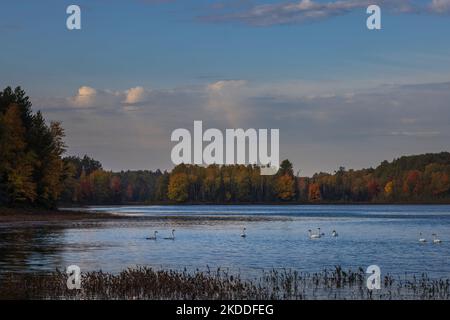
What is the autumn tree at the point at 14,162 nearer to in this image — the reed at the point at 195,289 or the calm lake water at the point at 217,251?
the calm lake water at the point at 217,251

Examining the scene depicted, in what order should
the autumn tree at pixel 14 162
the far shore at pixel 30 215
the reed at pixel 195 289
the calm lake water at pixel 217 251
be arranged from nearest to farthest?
the reed at pixel 195 289 → the calm lake water at pixel 217 251 → the far shore at pixel 30 215 → the autumn tree at pixel 14 162

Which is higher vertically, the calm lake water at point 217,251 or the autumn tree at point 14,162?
the autumn tree at point 14,162

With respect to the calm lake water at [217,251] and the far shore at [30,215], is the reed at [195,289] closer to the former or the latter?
the calm lake water at [217,251]

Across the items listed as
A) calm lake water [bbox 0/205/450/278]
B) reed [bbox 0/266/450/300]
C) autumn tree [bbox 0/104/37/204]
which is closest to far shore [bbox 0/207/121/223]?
autumn tree [bbox 0/104/37/204]

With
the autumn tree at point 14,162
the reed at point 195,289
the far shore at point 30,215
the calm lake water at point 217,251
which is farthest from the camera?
the autumn tree at point 14,162

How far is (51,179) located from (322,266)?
7545 centimetres

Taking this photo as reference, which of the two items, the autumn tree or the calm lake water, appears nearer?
the calm lake water

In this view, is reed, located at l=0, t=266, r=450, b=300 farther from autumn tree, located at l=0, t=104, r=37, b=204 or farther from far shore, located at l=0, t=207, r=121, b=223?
autumn tree, located at l=0, t=104, r=37, b=204

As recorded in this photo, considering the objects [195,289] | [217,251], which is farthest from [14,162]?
[195,289]

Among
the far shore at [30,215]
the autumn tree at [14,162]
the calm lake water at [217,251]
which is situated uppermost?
the autumn tree at [14,162]

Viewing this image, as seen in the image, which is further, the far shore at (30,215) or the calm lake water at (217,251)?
the far shore at (30,215)

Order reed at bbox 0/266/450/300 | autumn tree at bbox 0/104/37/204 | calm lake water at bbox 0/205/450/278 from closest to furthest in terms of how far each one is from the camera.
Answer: reed at bbox 0/266/450/300
calm lake water at bbox 0/205/450/278
autumn tree at bbox 0/104/37/204

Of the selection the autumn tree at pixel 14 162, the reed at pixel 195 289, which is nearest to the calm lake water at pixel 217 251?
the reed at pixel 195 289
